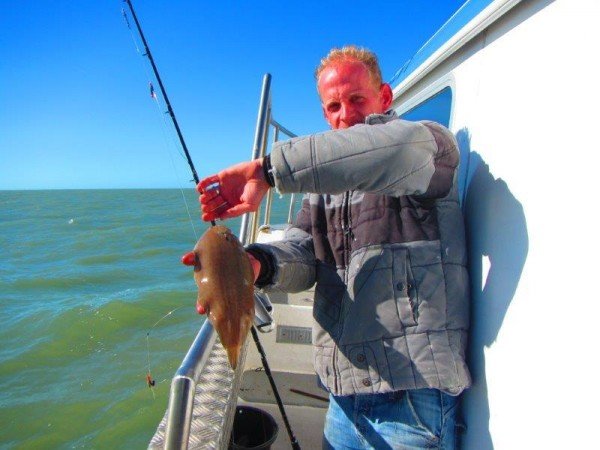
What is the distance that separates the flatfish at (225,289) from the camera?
1657mm

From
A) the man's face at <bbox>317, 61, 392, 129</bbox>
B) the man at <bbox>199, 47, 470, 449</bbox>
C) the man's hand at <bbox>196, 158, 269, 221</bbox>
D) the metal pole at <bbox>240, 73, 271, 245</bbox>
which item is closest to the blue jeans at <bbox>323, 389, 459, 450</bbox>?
the man at <bbox>199, 47, 470, 449</bbox>

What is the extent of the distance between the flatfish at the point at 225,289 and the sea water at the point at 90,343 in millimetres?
3350

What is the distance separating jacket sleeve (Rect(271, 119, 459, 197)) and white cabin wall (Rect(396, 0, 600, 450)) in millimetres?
359

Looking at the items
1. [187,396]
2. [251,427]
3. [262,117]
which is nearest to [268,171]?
[187,396]

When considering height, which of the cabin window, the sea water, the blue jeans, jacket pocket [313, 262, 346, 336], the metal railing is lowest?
the sea water

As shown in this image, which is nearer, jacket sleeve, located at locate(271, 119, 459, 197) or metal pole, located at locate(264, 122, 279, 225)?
jacket sleeve, located at locate(271, 119, 459, 197)

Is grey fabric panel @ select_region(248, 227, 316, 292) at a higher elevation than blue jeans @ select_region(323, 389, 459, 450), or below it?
higher

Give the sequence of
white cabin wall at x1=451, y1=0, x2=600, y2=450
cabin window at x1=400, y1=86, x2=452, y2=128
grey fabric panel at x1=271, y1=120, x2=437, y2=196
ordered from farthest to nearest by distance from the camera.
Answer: cabin window at x1=400, y1=86, x2=452, y2=128
grey fabric panel at x1=271, y1=120, x2=437, y2=196
white cabin wall at x1=451, y1=0, x2=600, y2=450

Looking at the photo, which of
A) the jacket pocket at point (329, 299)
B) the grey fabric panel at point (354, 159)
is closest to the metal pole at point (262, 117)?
the jacket pocket at point (329, 299)

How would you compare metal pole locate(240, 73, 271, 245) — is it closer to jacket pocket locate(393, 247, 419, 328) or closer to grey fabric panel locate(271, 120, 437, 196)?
jacket pocket locate(393, 247, 419, 328)

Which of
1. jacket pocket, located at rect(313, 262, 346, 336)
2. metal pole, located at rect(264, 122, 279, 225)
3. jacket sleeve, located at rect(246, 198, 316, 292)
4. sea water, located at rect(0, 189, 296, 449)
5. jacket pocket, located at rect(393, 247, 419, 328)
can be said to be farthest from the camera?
sea water, located at rect(0, 189, 296, 449)

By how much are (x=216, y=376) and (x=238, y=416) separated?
2.60ft

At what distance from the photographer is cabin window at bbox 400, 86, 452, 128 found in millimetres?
2475

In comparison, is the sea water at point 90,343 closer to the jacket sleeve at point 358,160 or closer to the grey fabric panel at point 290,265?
the grey fabric panel at point 290,265
